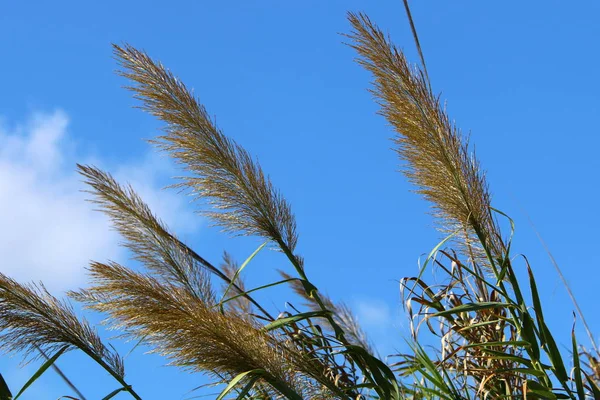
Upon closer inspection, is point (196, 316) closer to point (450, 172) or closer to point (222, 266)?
point (450, 172)

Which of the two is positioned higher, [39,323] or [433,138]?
[433,138]

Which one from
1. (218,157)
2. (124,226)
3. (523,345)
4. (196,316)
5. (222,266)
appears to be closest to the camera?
(196,316)

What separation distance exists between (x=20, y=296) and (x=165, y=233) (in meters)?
0.74

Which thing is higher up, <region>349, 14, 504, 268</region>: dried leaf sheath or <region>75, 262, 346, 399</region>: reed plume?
<region>349, 14, 504, 268</region>: dried leaf sheath

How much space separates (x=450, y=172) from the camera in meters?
2.49

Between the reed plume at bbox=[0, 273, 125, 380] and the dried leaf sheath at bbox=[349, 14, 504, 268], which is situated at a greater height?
the dried leaf sheath at bbox=[349, 14, 504, 268]

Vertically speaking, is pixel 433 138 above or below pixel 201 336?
above

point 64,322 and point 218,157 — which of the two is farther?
point 218,157

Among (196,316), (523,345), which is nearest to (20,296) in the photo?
(196,316)

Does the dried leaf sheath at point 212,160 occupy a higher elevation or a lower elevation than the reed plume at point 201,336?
higher

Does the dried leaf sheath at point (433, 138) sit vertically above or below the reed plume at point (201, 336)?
above

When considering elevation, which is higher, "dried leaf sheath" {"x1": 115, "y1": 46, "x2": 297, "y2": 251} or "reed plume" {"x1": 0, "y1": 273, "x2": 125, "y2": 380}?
"dried leaf sheath" {"x1": 115, "y1": 46, "x2": 297, "y2": 251}

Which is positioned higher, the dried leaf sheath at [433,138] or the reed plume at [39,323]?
the dried leaf sheath at [433,138]

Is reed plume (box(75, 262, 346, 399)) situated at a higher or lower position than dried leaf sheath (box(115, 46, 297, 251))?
lower
